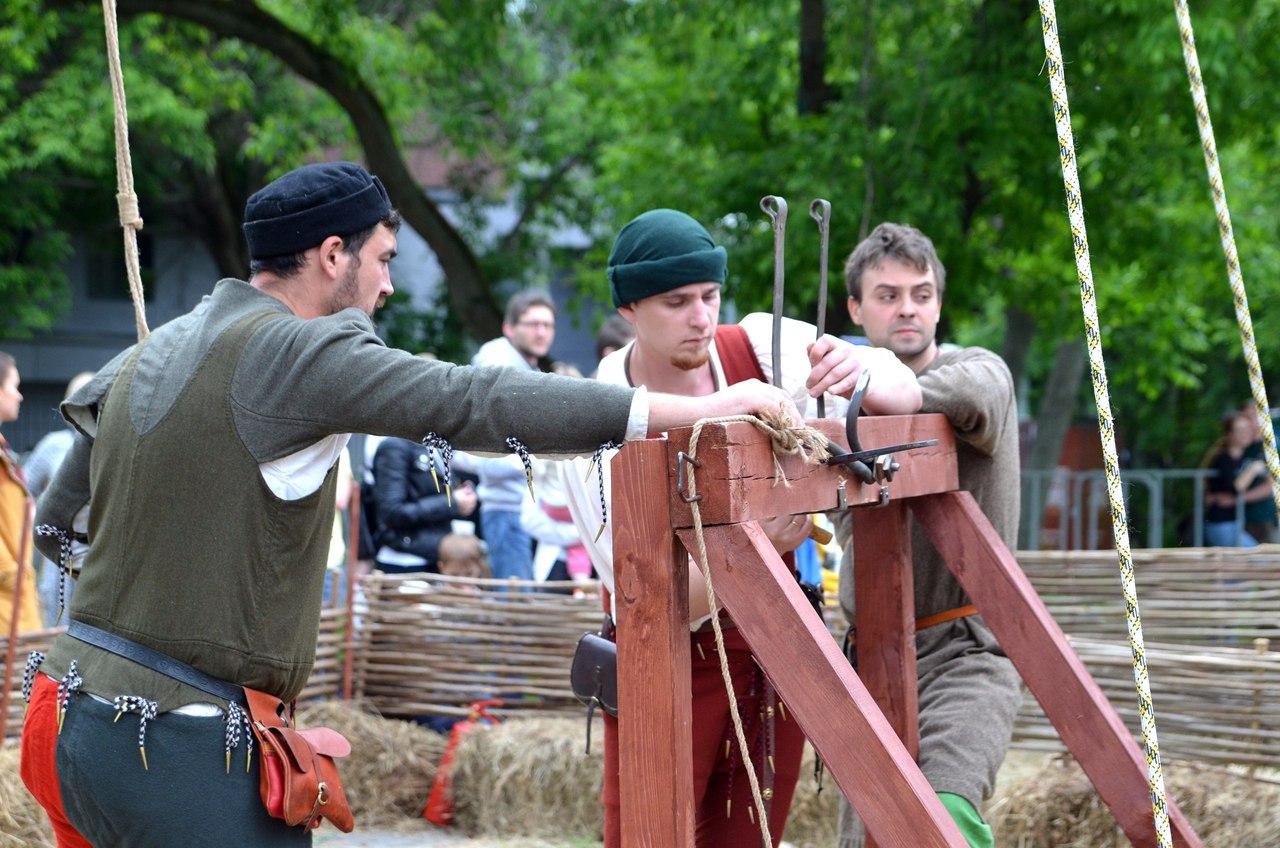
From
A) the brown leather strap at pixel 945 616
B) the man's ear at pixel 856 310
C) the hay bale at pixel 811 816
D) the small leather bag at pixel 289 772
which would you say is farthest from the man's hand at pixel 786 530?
the hay bale at pixel 811 816

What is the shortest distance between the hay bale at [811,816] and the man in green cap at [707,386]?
204 cm

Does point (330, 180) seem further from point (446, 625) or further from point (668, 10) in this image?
point (668, 10)

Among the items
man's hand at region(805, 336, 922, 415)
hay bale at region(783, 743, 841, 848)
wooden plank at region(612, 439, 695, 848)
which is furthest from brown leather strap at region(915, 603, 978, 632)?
hay bale at region(783, 743, 841, 848)

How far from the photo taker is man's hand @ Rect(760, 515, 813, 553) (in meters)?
2.56

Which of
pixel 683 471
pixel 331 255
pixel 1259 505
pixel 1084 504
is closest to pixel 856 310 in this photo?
pixel 683 471

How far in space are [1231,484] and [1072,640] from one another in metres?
6.12

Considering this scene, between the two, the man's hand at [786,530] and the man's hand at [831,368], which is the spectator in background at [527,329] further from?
the man's hand at [831,368]

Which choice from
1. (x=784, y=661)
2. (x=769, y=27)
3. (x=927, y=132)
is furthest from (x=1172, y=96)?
(x=784, y=661)

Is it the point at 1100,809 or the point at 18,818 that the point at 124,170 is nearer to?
the point at 18,818

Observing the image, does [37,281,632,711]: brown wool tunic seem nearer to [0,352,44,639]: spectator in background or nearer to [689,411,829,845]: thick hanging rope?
[689,411,829,845]: thick hanging rope

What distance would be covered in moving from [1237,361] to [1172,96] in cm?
1244

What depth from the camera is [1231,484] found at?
10.0 meters

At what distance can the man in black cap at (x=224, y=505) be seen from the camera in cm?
195

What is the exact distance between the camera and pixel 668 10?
371 inches
